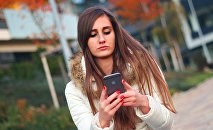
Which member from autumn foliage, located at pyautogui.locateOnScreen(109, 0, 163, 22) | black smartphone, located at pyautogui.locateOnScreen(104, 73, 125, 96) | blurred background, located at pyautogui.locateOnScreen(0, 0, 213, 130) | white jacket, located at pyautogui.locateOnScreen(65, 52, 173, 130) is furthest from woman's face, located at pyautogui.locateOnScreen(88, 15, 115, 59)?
autumn foliage, located at pyautogui.locateOnScreen(109, 0, 163, 22)

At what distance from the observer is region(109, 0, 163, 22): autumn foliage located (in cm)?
3641

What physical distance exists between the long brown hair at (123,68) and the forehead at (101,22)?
0.02 metres

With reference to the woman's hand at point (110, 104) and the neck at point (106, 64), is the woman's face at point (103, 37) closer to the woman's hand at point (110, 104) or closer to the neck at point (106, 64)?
the neck at point (106, 64)

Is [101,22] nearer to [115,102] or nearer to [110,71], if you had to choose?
[110,71]

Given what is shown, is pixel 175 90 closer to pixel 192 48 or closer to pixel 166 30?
pixel 166 30

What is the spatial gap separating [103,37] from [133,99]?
0.45m

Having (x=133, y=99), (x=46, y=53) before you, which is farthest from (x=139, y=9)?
(x=133, y=99)

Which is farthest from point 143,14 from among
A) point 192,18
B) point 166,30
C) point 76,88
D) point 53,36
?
point 76,88

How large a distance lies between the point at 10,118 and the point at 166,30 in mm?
26519

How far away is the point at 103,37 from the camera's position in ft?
9.12

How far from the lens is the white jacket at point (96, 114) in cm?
265

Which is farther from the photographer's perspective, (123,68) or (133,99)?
(123,68)

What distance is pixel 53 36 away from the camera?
66.3ft

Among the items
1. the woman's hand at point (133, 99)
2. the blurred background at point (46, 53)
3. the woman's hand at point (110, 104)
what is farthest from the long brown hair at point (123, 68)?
the blurred background at point (46, 53)
